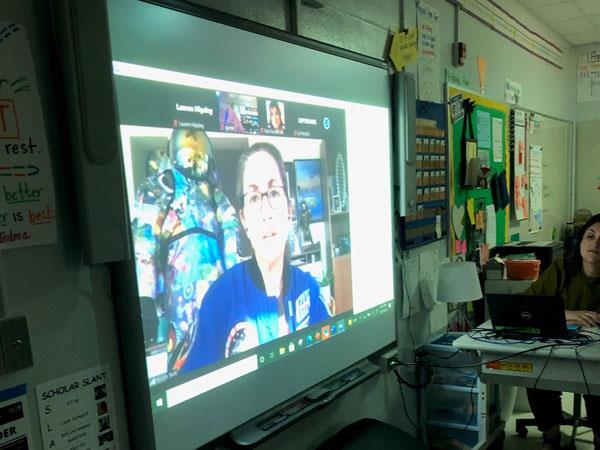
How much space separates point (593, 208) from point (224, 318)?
5130 mm

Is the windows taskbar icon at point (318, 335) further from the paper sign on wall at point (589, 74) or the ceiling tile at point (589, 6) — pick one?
the paper sign on wall at point (589, 74)

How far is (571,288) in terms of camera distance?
2.43 m

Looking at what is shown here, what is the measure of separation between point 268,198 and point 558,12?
3.79 meters

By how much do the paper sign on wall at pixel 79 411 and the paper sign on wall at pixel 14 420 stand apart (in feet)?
0.10

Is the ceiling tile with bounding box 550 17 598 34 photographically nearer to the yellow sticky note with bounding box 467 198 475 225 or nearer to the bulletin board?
the bulletin board

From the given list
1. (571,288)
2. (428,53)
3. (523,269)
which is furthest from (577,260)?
(428,53)

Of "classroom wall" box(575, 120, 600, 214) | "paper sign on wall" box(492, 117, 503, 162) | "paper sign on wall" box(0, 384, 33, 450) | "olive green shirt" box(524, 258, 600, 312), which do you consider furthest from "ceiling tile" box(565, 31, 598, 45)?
"paper sign on wall" box(0, 384, 33, 450)

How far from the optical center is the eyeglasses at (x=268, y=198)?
56.2 inches

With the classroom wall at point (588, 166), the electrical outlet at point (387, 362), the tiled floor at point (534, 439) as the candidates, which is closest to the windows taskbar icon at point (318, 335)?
the electrical outlet at point (387, 362)

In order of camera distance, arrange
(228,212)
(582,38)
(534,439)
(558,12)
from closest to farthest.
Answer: (228,212), (534,439), (558,12), (582,38)

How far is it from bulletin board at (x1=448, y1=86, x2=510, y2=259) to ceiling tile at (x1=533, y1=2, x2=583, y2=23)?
1063mm

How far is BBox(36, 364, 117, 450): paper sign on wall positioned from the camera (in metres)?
1.02

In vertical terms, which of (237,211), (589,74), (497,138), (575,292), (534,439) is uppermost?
(589,74)

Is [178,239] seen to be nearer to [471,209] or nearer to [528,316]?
[528,316]
